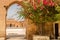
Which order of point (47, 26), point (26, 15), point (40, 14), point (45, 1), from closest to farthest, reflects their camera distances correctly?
point (45, 1)
point (40, 14)
point (26, 15)
point (47, 26)

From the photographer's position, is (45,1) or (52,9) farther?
(52,9)

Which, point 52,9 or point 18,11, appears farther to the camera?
point 18,11

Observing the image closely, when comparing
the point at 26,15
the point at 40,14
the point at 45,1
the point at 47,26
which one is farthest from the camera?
the point at 47,26

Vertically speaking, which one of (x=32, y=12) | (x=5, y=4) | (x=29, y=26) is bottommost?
(x=29, y=26)

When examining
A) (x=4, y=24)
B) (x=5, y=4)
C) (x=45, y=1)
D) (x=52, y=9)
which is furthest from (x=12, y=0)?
(x=45, y=1)

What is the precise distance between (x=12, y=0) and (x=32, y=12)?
2.85 meters

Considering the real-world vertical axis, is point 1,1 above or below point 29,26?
above

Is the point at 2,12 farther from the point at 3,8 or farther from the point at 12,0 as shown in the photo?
the point at 12,0

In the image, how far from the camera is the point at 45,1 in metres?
3.73

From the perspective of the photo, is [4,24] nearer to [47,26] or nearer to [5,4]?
[5,4]

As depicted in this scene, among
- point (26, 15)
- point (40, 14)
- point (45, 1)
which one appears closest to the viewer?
point (45, 1)

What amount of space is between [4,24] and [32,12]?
2863 millimetres

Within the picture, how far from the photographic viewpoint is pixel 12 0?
7438mm

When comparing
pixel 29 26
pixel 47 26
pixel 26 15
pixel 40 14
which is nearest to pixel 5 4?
pixel 29 26
